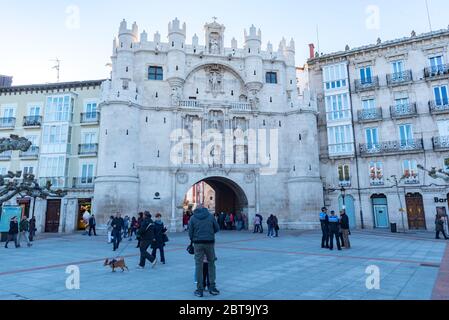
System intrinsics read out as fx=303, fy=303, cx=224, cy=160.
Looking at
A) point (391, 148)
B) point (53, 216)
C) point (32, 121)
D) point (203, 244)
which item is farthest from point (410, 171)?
point (32, 121)

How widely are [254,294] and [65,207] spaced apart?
3004 cm

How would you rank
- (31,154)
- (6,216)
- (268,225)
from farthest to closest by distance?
1. (31,154)
2. (268,225)
3. (6,216)

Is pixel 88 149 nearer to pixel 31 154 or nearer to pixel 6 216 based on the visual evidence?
pixel 31 154

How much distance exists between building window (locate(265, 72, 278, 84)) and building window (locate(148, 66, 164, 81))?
38.2 feet

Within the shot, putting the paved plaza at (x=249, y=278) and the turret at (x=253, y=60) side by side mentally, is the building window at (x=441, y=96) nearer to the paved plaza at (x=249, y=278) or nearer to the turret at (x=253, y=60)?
the turret at (x=253, y=60)

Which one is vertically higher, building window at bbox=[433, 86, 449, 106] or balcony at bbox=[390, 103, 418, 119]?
building window at bbox=[433, 86, 449, 106]

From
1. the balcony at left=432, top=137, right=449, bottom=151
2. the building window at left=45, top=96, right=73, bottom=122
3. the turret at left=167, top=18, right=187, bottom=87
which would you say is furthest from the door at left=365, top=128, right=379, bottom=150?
the building window at left=45, top=96, right=73, bottom=122

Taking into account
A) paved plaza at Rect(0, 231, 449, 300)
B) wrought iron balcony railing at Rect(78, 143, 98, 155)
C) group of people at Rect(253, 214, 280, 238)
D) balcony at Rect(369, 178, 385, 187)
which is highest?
wrought iron balcony railing at Rect(78, 143, 98, 155)

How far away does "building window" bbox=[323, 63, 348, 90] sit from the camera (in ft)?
111

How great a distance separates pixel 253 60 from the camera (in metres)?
33.2

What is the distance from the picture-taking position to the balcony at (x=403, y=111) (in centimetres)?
2997

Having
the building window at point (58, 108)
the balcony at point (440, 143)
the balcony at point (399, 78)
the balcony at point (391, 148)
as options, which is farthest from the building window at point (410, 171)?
the building window at point (58, 108)

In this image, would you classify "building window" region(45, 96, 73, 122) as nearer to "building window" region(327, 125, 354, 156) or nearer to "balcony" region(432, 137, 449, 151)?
"building window" region(327, 125, 354, 156)

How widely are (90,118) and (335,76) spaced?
27.7m
